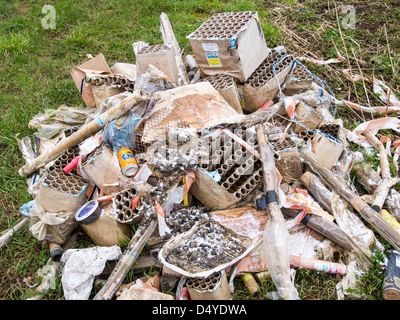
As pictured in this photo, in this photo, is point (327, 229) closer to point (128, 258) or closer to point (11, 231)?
point (128, 258)

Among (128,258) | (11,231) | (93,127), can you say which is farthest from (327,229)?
(11,231)

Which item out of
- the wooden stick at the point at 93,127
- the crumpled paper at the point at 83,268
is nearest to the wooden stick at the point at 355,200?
the wooden stick at the point at 93,127

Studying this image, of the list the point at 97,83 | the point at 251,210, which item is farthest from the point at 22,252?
the point at 251,210

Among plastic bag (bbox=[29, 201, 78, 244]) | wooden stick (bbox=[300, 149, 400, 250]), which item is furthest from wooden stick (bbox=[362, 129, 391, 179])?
plastic bag (bbox=[29, 201, 78, 244])

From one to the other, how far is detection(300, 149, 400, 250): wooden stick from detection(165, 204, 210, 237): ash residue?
1059 millimetres

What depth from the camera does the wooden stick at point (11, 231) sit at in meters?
2.88

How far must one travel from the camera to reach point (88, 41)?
533cm

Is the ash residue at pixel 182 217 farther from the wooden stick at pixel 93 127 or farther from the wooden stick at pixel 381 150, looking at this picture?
the wooden stick at pixel 381 150

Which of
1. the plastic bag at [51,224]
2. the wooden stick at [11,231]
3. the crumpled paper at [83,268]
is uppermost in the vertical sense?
the plastic bag at [51,224]

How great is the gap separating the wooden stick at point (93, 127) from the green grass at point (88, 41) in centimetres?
46

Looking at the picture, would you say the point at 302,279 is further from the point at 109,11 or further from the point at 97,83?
the point at 109,11

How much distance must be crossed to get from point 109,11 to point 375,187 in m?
5.34

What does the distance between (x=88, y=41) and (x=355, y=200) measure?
4607 millimetres

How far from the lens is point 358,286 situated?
2.39 m
